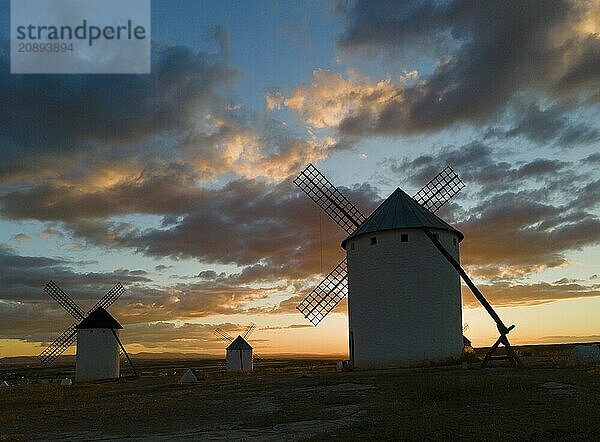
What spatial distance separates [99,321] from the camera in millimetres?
49656

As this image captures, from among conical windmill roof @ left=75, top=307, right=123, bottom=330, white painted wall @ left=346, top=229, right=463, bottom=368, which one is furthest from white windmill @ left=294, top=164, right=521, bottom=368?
conical windmill roof @ left=75, top=307, right=123, bottom=330

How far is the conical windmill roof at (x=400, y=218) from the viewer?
105 ft

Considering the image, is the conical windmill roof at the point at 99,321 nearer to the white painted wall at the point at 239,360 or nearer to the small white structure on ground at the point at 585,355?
the white painted wall at the point at 239,360

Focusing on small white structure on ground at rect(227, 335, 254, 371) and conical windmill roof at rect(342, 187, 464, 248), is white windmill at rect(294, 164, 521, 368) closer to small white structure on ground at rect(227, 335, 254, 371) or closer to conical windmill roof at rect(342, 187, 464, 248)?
conical windmill roof at rect(342, 187, 464, 248)

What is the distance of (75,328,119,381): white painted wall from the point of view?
48.6 meters

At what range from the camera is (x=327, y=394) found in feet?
67.8

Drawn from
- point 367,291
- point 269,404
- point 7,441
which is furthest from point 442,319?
point 7,441

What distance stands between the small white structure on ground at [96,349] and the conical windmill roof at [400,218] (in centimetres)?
2579

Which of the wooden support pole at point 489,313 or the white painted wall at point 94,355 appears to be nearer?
the wooden support pole at point 489,313

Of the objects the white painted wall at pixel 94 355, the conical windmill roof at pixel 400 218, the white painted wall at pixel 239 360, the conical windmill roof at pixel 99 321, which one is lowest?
the white painted wall at pixel 239 360

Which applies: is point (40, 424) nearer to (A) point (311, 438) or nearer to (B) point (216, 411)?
(B) point (216, 411)

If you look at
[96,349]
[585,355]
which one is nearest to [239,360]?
[96,349]

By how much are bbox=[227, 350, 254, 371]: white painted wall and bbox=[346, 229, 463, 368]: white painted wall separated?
103ft

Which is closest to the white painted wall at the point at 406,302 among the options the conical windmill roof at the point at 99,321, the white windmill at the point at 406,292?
the white windmill at the point at 406,292
